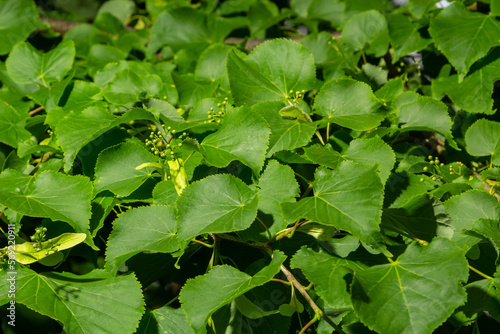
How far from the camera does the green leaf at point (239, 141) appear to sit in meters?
1.04

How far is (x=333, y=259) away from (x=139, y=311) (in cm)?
44

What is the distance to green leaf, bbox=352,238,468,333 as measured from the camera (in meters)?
0.81

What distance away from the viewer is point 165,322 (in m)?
1.03

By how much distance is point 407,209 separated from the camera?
3.36 feet

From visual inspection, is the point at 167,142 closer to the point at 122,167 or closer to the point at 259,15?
the point at 122,167

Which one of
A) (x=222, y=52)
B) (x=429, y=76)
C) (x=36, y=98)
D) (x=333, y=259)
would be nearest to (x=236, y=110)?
(x=333, y=259)

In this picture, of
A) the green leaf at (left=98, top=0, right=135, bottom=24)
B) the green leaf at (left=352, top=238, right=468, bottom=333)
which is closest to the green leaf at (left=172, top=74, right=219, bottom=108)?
the green leaf at (left=352, top=238, right=468, bottom=333)

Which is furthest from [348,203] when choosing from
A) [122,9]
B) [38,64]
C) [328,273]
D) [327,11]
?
[122,9]

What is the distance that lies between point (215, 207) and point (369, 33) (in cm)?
102

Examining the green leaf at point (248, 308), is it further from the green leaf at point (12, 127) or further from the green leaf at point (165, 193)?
the green leaf at point (12, 127)

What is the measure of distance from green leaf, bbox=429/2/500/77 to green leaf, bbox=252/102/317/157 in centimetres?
59

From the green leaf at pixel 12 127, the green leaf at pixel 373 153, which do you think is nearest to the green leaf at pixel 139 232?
the green leaf at pixel 373 153

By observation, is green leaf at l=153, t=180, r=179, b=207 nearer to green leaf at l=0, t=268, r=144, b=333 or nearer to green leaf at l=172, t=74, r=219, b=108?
green leaf at l=0, t=268, r=144, b=333

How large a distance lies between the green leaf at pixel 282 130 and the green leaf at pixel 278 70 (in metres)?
0.09
